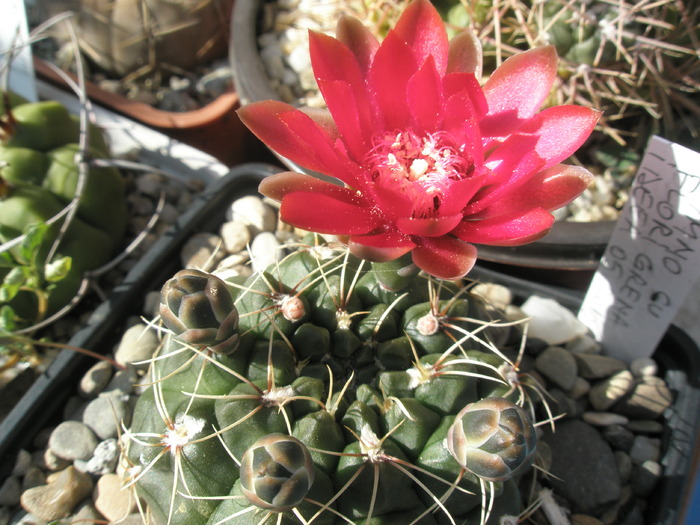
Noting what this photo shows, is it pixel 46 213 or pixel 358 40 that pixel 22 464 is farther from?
pixel 358 40

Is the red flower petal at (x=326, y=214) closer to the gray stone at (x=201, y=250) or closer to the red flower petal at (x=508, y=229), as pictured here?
the red flower petal at (x=508, y=229)

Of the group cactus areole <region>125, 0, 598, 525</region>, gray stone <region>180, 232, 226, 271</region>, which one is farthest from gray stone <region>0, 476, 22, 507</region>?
gray stone <region>180, 232, 226, 271</region>

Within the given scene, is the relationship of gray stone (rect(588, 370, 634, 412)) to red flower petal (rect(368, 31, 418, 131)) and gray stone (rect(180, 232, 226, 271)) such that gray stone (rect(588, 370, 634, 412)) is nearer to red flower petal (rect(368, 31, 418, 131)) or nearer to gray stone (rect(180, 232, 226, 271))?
red flower petal (rect(368, 31, 418, 131))

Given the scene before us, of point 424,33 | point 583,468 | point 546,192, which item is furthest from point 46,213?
point 583,468

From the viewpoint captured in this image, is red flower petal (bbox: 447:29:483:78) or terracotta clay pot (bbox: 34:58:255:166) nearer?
red flower petal (bbox: 447:29:483:78)

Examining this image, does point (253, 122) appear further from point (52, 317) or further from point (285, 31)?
point (285, 31)

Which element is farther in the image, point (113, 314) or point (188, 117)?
point (188, 117)
